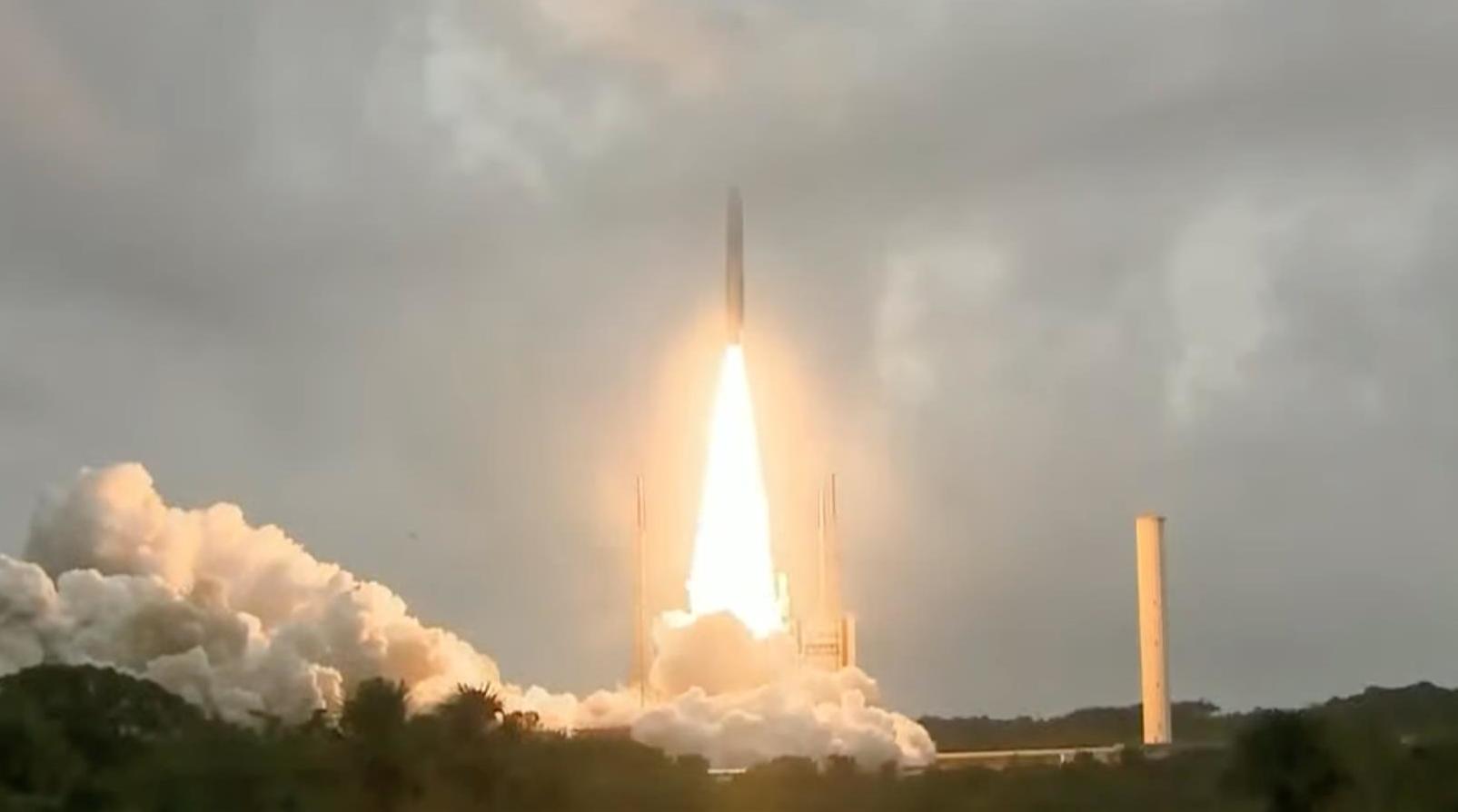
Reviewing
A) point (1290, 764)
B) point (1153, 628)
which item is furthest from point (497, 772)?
point (1153, 628)

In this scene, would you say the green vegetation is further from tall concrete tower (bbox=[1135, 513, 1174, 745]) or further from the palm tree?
tall concrete tower (bbox=[1135, 513, 1174, 745])

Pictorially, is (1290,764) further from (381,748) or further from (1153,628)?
(1153,628)

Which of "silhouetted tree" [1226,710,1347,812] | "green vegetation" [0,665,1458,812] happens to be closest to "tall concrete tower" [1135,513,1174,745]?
"green vegetation" [0,665,1458,812]

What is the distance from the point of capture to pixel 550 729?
7762cm

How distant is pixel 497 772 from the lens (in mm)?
47125

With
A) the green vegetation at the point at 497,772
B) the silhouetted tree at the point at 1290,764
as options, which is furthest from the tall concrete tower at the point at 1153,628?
the silhouetted tree at the point at 1290,764

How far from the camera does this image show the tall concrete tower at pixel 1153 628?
96.4 m

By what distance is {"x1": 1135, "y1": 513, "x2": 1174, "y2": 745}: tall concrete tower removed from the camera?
96.4 metres

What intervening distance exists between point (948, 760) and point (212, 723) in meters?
37.3

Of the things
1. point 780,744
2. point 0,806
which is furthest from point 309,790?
Result: point 780,744

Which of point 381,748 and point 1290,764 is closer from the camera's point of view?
point 381,748

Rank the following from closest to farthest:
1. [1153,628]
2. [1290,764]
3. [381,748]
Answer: [381,748], [1290,764], [1153,628]

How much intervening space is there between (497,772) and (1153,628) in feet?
176

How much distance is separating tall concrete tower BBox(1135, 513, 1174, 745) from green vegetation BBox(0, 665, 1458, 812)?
26.1 meters
